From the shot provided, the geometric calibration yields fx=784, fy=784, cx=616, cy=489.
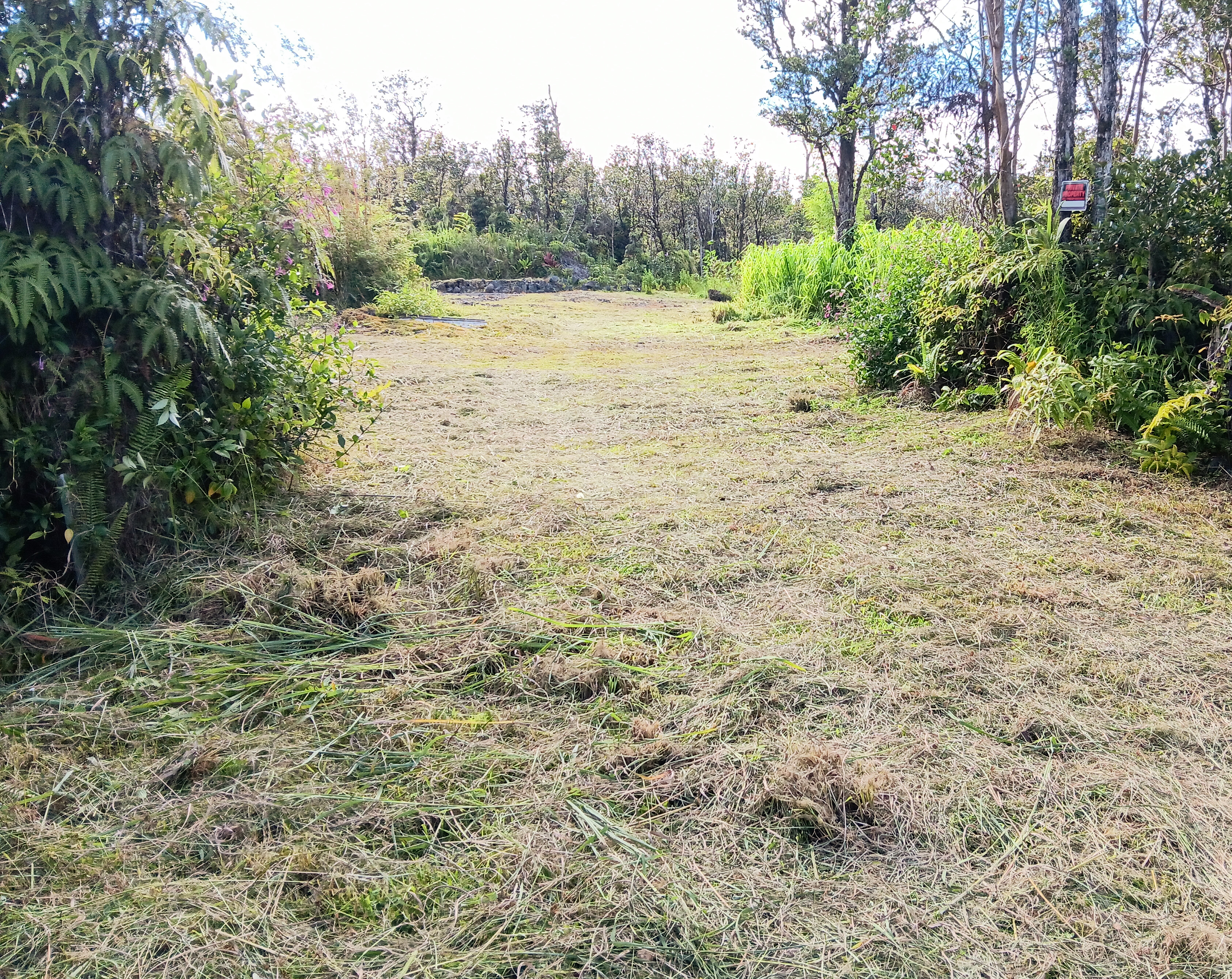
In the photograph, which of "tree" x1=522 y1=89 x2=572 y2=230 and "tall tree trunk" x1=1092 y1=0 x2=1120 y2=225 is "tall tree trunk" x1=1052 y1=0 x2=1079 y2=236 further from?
"tree" x1=522 y1=89 x2=572 y2=230

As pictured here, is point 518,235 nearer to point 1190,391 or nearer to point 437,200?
point 437,200

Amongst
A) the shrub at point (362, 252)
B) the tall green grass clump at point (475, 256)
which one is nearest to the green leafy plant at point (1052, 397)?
the shrub at point (362, 252)

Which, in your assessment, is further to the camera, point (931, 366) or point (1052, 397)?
point (931, 366)

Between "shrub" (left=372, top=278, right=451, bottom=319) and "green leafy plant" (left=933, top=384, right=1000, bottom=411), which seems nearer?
"green leafy plant" (left=933, top=384, right=1000, bottom=411)

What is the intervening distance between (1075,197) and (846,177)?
1130cm

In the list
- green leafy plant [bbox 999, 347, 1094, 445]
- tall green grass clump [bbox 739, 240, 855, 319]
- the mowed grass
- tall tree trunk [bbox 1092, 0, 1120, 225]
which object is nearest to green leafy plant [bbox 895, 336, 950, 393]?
green leafy plant [bbox 999, 347, 1094, 445]

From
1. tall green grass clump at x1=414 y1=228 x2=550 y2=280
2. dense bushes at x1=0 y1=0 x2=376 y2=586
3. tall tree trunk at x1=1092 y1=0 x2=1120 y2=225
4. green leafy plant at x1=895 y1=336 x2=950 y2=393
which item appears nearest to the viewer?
dense bushes at x1=0 y1=0 x2=376 y2=586

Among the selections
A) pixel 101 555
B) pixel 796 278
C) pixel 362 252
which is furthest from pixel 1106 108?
pixel 362 252

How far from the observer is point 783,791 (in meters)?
1.76

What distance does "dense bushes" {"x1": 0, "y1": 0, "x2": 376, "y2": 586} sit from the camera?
2.38m

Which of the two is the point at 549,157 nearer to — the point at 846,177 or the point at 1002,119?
the point at 846,177

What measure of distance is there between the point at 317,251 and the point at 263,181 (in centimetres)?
35

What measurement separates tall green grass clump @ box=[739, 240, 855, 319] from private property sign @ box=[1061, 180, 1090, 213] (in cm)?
468

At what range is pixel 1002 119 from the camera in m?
6.14
